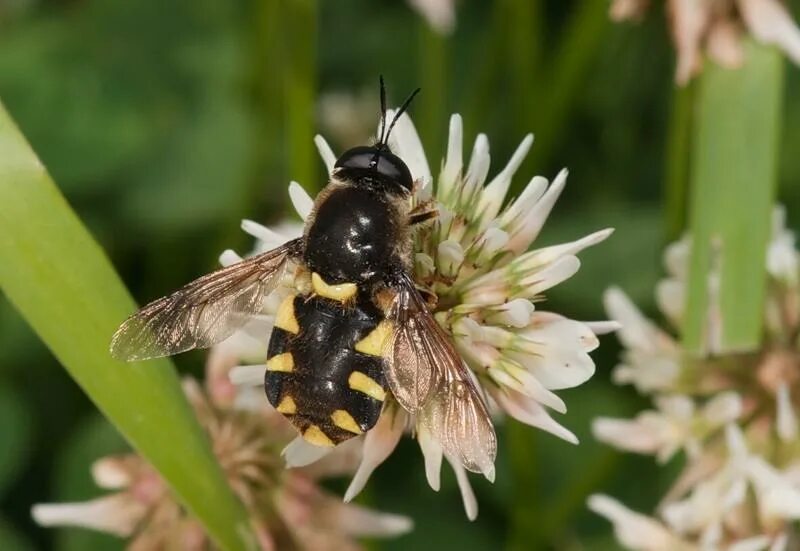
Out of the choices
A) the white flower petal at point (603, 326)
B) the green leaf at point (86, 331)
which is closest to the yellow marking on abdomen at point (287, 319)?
the green leaf at point (86, 331)

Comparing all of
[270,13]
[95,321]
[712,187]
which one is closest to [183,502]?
[95,321]

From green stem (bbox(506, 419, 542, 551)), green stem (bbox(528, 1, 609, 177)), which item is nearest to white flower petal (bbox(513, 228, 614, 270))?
green stem (bbox(506, 419, 542, 551))

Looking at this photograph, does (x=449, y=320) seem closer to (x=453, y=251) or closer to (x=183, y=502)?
(x=453, y=251)

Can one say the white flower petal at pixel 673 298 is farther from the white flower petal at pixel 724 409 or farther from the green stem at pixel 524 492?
the green stem at pixel 524 492

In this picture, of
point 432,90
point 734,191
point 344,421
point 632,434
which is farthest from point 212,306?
point 432,90

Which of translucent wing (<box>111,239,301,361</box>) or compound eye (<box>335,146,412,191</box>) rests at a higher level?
compound eye (<box>335,146,412,191</box>)

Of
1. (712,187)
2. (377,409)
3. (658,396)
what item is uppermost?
(377,409)

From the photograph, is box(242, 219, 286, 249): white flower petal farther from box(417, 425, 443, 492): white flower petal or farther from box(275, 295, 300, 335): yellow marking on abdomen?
box(417, 425, 443, 492): white flower petal

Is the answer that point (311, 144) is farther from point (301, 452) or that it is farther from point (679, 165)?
point (301, 452)
